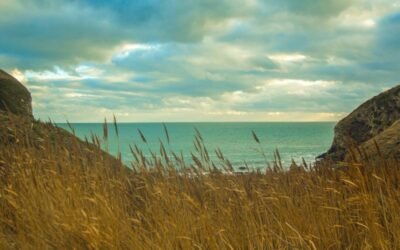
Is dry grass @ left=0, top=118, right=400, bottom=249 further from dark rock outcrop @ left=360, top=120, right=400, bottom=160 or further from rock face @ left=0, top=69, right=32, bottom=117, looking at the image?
rock face @ left=0, top=69, right=32, bottom=117

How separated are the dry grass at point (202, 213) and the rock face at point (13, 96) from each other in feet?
25.2

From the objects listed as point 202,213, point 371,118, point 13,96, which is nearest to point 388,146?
point 202,213

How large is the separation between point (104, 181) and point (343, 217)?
8.95 feet

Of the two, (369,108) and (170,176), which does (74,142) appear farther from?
(369,108)

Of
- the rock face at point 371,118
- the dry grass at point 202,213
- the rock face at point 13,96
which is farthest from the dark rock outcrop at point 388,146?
the rock face at point 13,96

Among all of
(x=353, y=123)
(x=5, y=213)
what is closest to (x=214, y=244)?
(x=5, y=213)

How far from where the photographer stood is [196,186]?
5.04 metres

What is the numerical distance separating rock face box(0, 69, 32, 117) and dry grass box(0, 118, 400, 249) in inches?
302

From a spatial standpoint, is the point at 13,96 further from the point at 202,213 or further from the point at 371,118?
the point at 371,118

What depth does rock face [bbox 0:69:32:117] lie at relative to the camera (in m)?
12.4

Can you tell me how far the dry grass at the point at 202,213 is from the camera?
3.83m

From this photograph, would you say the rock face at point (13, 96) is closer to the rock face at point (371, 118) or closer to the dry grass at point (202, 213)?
the dry grass at point (202, 213)

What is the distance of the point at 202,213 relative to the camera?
13.9 feet

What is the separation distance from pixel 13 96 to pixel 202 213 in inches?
405
